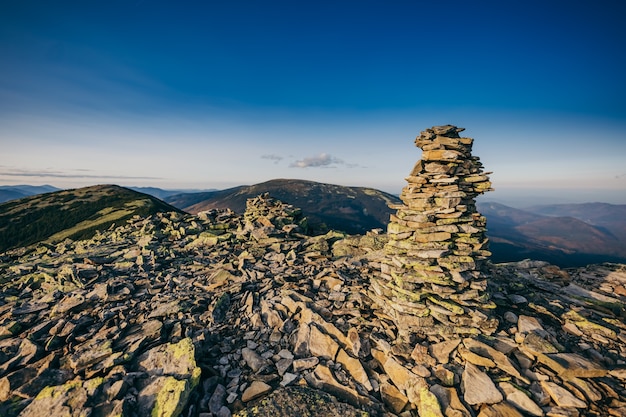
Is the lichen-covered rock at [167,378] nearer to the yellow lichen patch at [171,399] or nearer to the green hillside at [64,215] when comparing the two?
the yellow lichen patch at [171,399]

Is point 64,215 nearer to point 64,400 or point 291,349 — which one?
point 64,400

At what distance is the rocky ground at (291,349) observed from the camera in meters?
8.08

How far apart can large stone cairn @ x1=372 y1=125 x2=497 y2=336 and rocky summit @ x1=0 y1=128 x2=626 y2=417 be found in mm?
460

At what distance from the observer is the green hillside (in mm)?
85188

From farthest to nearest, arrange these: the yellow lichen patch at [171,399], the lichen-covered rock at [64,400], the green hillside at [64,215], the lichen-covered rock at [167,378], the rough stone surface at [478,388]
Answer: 1. the green hillside at [64,215]
2. the rough stone surface at [478,388]
3. the lichen-covered rock at [167,378]
4. the yellow lichen patch at [171,399]
5. the lichen-covered rock at [64,400]

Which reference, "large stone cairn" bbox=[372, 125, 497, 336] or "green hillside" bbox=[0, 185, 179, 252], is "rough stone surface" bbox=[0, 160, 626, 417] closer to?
"large stone cairn" bbox=[372, 125, 497, 336]

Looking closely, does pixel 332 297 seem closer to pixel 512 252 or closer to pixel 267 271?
pixel 267 271

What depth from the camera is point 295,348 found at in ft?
35.3

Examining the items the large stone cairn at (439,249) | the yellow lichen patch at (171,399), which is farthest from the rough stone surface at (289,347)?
the large stone cairn at (439,249)

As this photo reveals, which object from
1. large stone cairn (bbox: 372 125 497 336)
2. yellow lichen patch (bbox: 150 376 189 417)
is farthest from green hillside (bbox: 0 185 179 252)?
large stone cairn (bbox: 372 125 497 336)

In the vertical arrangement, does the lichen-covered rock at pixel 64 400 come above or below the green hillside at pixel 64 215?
above

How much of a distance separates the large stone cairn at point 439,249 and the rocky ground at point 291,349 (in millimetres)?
840

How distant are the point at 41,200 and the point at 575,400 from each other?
17281 centimetres

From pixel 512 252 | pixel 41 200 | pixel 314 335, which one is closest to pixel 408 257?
pixel 314 335
